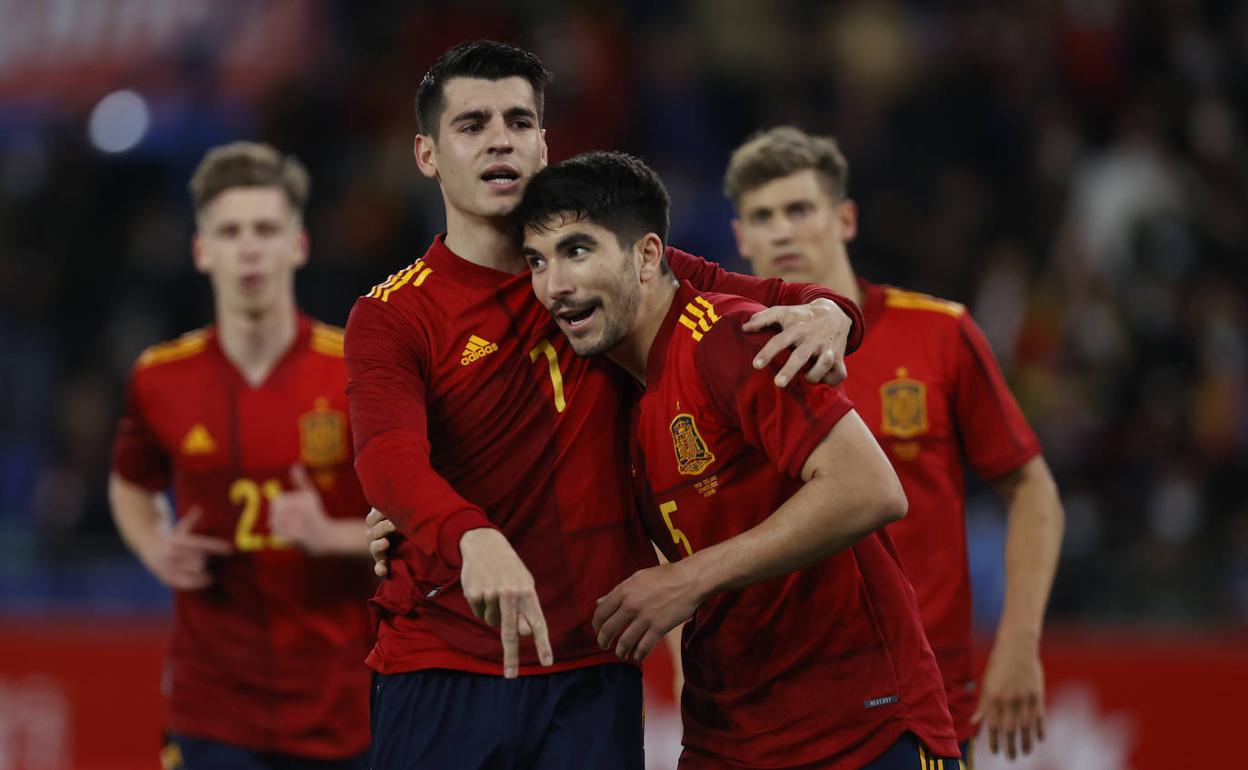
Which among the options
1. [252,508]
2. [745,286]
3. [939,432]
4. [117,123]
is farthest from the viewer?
[117,123]

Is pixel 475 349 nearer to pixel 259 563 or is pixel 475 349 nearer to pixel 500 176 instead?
pixel 500 176

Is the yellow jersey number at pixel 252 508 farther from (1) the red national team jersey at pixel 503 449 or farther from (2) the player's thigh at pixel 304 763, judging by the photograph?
(1) the red national team jersey at pixel 503 449

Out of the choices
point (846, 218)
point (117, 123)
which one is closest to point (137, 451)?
point (846, 218)

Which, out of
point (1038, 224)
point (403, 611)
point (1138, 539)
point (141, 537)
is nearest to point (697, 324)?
point (403, 611)

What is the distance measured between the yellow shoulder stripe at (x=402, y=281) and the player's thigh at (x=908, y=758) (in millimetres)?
1526

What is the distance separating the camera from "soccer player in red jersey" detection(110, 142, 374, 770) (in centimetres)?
540

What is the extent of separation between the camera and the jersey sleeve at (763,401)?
11.4 feet

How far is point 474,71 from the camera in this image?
403cm

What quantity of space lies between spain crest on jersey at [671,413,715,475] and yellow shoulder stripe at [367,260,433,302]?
2.43 ft

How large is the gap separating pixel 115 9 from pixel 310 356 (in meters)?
6.16

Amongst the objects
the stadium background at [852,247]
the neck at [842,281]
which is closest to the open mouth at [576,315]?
the neck at [842,281]

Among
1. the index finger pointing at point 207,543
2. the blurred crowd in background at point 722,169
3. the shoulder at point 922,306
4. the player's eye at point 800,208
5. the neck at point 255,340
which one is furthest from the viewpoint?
the blurred crowd in background at point 722,169

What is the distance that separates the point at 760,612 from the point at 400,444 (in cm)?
89

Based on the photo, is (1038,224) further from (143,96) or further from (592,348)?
(592,348)
